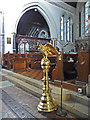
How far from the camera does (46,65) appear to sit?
2.13 meters

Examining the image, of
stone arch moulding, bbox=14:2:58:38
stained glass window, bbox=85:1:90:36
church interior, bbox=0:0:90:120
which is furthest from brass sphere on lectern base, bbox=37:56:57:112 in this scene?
stained glass window, bbox=85:1:90:36

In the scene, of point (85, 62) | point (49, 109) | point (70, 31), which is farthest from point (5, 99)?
point (70, 31)

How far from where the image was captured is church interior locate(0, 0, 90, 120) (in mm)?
2180

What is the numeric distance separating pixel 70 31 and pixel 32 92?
12645mm

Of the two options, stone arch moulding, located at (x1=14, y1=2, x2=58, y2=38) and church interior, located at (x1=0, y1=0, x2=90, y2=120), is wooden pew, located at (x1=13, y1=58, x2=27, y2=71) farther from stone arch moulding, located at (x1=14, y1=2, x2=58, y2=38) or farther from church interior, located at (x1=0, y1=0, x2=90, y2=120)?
stone arch moulding, located at (x1=14, y1=2, x2=58, y2=38)

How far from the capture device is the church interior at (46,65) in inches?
85.8

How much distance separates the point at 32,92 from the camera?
3279 mm

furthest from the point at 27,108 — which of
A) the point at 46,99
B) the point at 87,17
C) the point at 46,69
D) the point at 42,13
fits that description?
the point at 87,17

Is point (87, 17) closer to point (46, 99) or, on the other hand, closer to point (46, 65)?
point (46, 65)

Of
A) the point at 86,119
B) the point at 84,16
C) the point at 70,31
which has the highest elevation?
the point at 84,16

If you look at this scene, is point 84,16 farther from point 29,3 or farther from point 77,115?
point 77,115

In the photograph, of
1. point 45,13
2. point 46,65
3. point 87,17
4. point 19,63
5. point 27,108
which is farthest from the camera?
point 87,17

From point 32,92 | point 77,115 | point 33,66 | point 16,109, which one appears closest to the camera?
point 77,115

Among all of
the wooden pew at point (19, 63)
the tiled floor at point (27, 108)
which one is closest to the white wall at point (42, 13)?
the wooden pew at point (19, 63)
